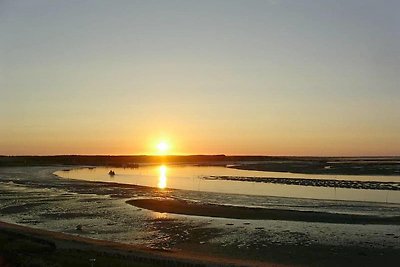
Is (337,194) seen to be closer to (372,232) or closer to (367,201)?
(367,201)

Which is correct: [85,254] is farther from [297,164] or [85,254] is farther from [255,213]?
[297,164]

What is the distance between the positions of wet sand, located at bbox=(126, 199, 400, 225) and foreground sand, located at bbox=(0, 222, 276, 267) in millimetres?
9930

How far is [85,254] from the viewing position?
16562mm

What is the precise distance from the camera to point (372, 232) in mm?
22797

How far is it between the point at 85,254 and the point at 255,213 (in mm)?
14495

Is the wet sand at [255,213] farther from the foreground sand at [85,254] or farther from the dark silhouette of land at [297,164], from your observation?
the dark silhouette of land at [297,164]

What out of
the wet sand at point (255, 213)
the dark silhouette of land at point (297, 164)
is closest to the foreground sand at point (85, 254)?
the wet sand at point (255, 213)

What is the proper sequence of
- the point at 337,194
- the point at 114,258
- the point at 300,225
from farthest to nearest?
the point at 337,194, the point at 300,225, the point at 114,258

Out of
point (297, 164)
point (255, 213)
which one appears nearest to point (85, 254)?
point (255, 213)

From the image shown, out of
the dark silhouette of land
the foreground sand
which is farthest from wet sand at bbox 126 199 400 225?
the dark silhouette of land

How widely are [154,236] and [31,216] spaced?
431 inches

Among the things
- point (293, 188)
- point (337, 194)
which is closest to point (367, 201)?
point (337, 194)

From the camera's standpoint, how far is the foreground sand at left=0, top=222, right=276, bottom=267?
14969 mm

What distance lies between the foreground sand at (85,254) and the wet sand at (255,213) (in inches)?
391
